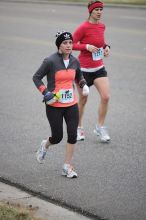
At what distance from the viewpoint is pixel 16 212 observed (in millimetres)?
6473

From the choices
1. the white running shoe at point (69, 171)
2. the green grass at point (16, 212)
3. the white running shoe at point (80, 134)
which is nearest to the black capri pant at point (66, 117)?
the white running shoe at point (69, 171)

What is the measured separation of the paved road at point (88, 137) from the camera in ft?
24.0

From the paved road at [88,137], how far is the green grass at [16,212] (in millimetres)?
534

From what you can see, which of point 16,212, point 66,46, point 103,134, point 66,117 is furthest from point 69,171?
point 103,134

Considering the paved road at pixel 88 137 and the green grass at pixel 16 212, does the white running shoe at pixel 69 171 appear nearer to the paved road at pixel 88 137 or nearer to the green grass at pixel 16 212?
the paved road at pixel 88 137

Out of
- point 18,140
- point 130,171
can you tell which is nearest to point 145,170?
point 130,171

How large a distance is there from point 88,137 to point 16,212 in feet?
11.4

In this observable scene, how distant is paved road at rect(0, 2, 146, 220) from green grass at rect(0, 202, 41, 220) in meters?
0.53

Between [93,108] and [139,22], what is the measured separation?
9.83m

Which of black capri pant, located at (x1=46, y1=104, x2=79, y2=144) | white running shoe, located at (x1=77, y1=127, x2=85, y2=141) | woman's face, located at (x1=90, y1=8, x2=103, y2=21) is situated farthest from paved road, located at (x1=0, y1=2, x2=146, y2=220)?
woman's face, located at (x1=90, y1=8, x2=103, y2=21)

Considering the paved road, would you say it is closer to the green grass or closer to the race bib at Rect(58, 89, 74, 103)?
the green grass

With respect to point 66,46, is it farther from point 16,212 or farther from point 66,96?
point 16,212

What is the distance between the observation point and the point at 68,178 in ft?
26.1

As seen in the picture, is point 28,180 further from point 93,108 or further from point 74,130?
point 93,108
